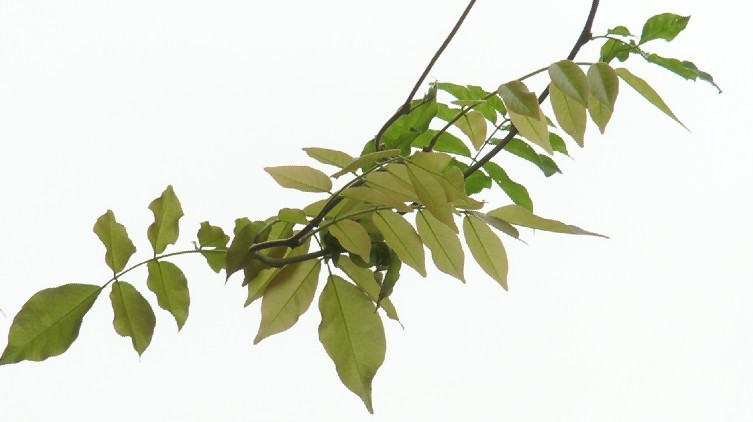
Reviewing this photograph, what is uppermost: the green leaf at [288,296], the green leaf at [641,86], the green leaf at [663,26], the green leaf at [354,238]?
the green leaf at [663,26]

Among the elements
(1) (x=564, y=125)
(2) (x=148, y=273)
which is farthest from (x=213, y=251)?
(1) (x=564, y=125)

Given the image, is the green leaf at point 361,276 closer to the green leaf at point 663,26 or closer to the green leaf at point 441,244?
the green leaf at point 441,244

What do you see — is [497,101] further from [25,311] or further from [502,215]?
[25,311]

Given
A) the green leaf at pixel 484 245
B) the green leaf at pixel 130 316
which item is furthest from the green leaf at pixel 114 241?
the green leaf at pixel 484 245

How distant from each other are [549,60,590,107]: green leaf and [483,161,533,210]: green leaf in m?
0.08

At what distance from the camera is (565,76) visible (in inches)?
9.3

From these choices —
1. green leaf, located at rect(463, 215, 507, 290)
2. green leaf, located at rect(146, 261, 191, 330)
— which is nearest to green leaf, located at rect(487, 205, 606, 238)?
green leaf, located at rect(463, 215, 507, 290)

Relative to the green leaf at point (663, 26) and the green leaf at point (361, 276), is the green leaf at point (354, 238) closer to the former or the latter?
the green leaf at point (361, 276)

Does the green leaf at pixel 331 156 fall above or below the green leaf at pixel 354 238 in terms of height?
above

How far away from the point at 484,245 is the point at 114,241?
0.12 m

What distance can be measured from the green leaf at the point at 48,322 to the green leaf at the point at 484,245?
0.40ft

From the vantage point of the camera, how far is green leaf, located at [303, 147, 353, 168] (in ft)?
0.86

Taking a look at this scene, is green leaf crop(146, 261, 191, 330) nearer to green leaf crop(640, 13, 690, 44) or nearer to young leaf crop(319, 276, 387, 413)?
young leaf crop(319, 276, 387, 413)

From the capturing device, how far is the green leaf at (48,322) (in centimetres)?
26
